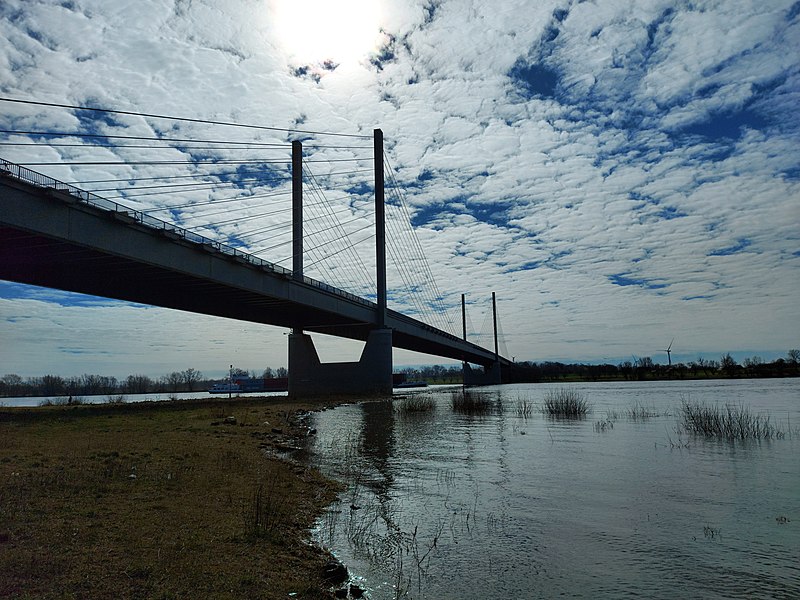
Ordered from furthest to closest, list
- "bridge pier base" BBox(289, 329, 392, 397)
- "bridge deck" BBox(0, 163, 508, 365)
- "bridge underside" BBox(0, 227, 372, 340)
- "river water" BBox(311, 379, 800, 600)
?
"bridge pier base" BBox(289, 329, 392, 397) < "bridge underside" BBox(0, 227, 372, 340) < "bridge deck" BBox(0, 163, 508, 365) < "river water" BBox(311, 379, 800, 600)

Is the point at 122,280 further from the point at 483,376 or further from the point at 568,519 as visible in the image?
the point at 483,376

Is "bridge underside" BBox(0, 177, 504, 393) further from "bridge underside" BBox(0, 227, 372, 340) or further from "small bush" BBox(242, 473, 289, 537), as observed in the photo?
"small bush" BBox(242, 473, 289, 537)

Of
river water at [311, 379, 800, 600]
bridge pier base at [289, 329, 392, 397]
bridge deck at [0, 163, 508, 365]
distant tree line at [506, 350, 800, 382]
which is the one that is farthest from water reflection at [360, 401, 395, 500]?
distant tree line at [506, 350, 800, 382]

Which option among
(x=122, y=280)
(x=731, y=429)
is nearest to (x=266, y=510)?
(x=731, y=429)

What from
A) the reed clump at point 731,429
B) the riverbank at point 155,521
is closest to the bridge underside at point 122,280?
the riverbank at point 155,521

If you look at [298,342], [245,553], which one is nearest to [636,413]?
[245,553]

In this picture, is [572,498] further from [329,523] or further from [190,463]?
[190,463]

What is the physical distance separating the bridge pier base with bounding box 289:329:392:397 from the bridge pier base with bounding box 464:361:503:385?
8366 cm

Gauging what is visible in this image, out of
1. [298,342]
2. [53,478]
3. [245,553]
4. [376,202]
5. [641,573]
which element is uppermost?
[376,202]

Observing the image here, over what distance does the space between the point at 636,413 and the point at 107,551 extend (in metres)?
32.3

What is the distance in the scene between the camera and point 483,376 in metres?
153

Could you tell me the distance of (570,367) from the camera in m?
165

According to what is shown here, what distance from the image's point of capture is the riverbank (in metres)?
6.28

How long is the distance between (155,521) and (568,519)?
7.23 metres
